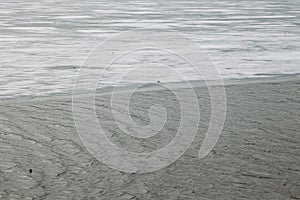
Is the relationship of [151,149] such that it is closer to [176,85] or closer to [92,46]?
[176,85]

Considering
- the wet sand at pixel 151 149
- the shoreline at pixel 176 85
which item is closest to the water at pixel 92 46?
the shoreline at pixel 176 85

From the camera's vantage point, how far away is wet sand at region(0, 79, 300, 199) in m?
3.65

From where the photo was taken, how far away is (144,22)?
16.6 m

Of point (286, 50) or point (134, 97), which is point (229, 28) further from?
point (134, 97)

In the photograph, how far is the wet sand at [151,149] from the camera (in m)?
3.65

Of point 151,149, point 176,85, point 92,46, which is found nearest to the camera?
point 151,149

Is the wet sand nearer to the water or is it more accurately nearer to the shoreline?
the shoreline

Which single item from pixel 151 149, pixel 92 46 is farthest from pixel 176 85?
pixel 92 46

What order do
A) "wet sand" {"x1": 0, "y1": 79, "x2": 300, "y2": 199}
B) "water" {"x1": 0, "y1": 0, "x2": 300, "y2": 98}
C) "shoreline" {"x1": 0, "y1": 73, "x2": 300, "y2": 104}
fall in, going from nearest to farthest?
1. "wet sand" {"x1": 0, "y1": 79, "x2": 300, "y2": 199}
2. "shoreline" {"x1": 0, "y1": 73, "x2": 300, "y2": 104}
3. "water" {"x1": 0, "y1": 0, "x2": 300, "y2": 98}

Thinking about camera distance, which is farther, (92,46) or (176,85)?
(92,46)

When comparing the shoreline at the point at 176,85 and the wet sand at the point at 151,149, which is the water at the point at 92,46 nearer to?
the shoreline at the point at 176,85

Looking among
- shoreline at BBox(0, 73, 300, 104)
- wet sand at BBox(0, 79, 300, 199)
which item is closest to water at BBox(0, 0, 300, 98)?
shoreline at BBox(0, 73, 300, 104)

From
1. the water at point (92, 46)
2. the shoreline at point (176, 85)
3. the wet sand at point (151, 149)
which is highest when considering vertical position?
the wet sand at point (151, 149)

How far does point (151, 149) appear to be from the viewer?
462cm
